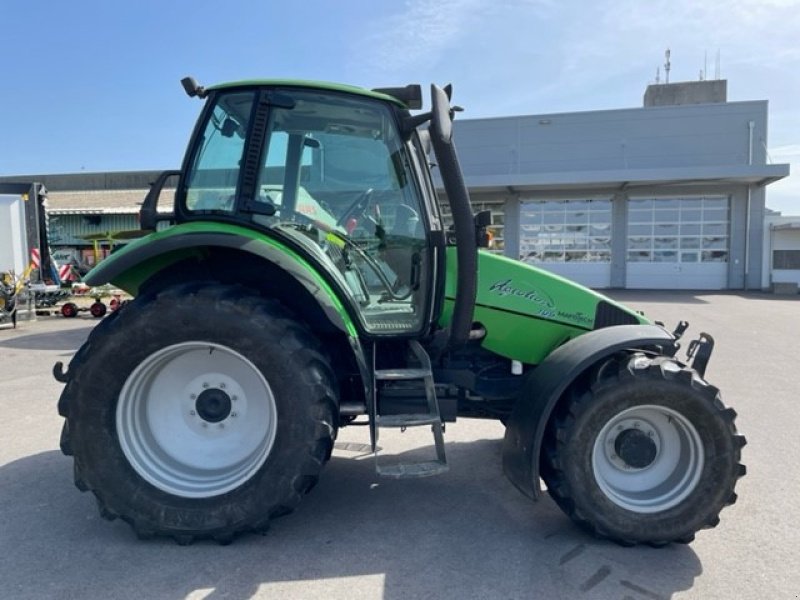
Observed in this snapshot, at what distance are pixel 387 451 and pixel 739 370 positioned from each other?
5.62 metres

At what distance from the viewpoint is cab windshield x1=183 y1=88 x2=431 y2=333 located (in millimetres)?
3189

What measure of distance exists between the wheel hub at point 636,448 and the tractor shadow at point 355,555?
1.49 ft

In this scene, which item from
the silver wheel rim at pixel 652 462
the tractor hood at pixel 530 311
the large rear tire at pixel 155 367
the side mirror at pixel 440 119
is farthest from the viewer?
the tractor hood at pixel 530 311

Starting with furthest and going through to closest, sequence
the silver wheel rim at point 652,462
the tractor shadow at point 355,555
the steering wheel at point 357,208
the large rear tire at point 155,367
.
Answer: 1. the steering wheel at point 357,208
2. the silver wheel rim at point 652,462
3. the large rear tire at point 155,367
4. the tractor shadow at point 355,555

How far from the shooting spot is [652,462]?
122 inches

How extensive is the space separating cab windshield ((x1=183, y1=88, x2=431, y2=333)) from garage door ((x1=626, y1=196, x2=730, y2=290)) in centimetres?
1969

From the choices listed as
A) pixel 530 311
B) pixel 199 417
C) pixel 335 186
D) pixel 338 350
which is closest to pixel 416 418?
pixel 338 350

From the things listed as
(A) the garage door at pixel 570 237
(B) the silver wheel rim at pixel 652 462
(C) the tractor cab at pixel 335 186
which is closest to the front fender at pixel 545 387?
(B) the silver wheel rim at pixel 652 462

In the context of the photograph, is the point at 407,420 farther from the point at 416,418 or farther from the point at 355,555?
the point at 355,555

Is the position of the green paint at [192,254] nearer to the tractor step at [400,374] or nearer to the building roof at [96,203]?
the tractor step at [400,374]

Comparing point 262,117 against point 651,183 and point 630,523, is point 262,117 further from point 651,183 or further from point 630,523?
point 651,183

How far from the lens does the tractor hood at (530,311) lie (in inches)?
138

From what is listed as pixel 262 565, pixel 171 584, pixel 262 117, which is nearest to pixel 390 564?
pixel 262 565

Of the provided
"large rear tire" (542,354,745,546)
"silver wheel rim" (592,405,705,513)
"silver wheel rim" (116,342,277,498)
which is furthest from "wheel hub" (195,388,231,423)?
"silver wheel rim" (592,405,705,513)
